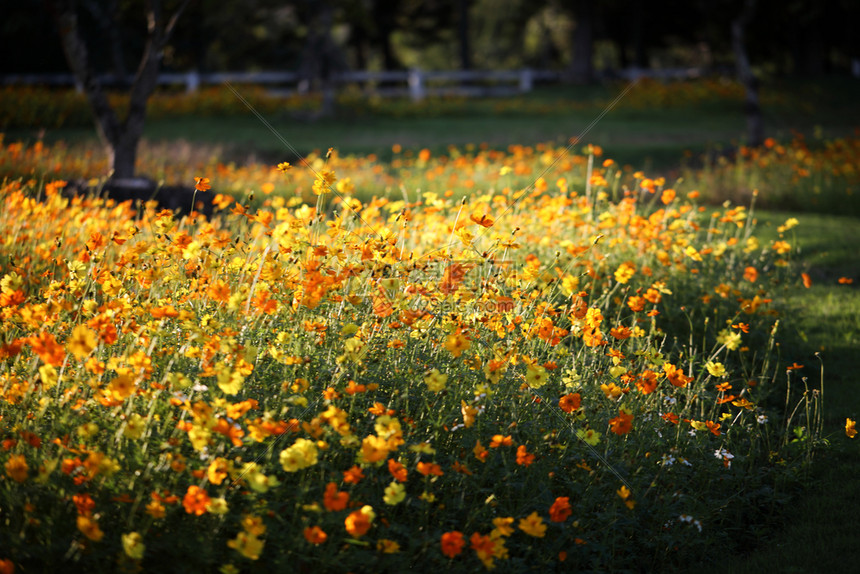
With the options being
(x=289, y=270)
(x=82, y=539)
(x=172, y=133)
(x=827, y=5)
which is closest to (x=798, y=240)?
(x=289, y=270)

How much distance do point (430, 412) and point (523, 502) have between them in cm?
51

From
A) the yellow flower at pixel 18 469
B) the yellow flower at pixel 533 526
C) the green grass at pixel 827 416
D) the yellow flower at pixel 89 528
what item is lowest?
the green grass at pixel 827 416

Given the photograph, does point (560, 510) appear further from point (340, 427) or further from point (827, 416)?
point (827, 416)

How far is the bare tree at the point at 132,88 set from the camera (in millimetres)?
9094

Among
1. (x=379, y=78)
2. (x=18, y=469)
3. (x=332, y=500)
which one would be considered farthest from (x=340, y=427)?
(x=379, y=78)

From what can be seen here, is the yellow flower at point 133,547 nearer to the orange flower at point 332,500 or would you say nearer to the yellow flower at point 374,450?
the orange flower at point 332,500

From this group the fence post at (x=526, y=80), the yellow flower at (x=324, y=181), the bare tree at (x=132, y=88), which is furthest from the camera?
the fence post at (x=526, y=80)

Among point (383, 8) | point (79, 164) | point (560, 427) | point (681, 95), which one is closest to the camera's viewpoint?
point (560, 427)

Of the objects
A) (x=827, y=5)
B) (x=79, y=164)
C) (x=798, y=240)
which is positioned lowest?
(x=798, y=240)

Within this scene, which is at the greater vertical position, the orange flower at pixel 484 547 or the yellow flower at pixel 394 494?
the yellow flower at pixel 394 494

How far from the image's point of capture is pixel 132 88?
928 cm

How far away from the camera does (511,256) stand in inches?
233

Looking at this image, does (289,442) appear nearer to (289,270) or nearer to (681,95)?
(289,270)

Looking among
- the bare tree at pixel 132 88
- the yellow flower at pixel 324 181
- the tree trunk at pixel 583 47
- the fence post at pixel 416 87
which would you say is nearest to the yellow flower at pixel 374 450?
the yellow flower at pixel 324 181
